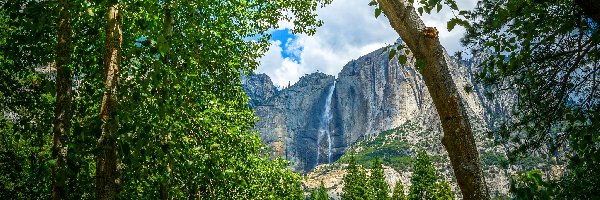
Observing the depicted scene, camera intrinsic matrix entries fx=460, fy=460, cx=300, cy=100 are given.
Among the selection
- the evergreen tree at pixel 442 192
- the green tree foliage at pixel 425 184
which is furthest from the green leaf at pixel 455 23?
the green tree foliage at pixel 425 184

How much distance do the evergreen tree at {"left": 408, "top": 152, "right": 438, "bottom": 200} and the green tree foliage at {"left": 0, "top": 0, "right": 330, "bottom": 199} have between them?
3984 cm

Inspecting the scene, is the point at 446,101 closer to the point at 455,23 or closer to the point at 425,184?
the point at 455,23

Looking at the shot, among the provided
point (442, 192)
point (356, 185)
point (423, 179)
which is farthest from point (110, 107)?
point (356, 185)

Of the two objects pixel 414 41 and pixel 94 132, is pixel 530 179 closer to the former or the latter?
pixel 414 41

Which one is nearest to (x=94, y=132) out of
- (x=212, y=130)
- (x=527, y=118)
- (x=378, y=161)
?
(x=212, y=130)

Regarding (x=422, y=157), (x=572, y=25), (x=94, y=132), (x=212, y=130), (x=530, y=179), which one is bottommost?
(x=530, y=179)

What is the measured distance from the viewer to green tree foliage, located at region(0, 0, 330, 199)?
377cm

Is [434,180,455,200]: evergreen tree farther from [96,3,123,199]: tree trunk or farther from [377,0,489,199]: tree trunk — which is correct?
[377,0,489,199]: tree trunk

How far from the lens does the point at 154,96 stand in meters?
4.46

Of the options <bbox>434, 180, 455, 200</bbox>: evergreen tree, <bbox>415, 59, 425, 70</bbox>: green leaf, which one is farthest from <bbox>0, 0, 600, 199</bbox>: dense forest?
<bbox>434, 180, 455, 200</bbox>: evergreen tree

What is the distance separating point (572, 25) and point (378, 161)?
62888 mm

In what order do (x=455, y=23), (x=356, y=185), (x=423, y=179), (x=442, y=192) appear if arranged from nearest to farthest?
(x=455, y=23), (x=442, y=192), (x=423, y=179), (x=356, y=185)

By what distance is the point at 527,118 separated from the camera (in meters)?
8.25

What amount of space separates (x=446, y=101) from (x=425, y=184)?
2083 inches
